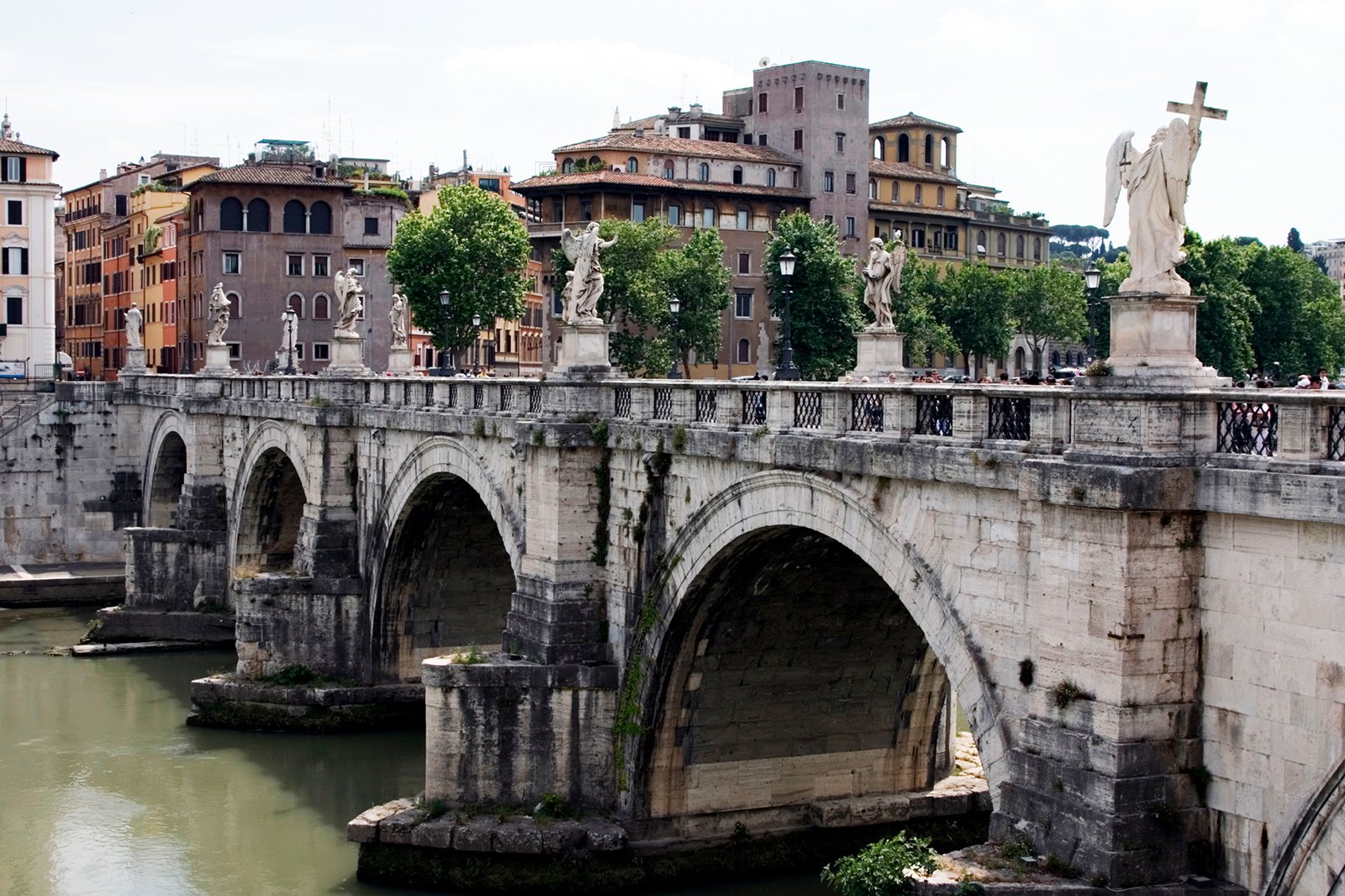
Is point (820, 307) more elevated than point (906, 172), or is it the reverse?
point (906, 172)

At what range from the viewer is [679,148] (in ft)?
259

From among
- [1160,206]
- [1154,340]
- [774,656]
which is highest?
[1160,206]

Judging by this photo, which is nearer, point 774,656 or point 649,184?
point 774,656

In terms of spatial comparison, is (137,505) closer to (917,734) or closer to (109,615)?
(109,615)

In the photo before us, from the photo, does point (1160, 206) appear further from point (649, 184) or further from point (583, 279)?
point (649, 184)

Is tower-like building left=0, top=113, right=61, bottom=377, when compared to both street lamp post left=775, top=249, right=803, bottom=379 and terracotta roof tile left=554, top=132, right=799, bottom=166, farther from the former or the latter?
street lamp post left=775, top=249, right=803, bottom=379

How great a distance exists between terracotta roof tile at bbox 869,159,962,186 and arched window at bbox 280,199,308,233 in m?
26.8

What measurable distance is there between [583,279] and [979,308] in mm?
52176

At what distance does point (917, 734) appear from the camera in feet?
87.1

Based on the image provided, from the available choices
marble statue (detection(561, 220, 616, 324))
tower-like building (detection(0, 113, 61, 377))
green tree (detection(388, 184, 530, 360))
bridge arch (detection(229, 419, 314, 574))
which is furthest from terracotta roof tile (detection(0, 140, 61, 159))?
marble statue (detection(561, 220, 616, 324))

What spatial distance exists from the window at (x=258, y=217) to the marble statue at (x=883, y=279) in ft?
187

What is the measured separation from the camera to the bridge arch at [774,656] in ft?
71.1

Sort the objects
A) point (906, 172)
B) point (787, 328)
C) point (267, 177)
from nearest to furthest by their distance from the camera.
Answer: point (787, 328) → point (267, 177) → point (906, 172)

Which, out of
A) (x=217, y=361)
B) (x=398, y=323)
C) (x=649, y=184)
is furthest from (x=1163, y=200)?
(x=649, y=184)
